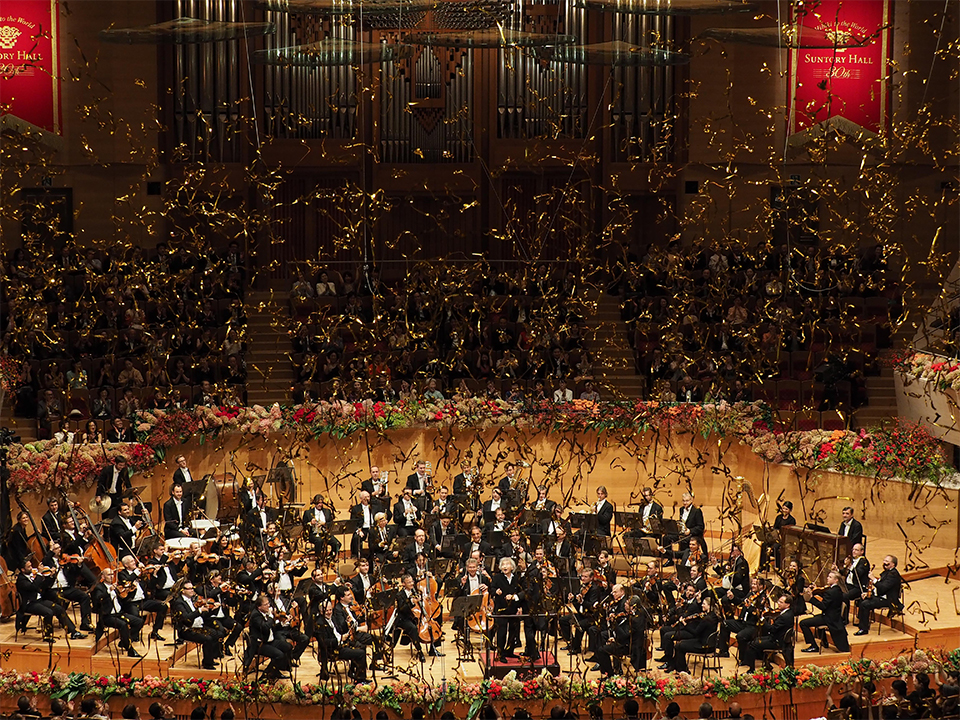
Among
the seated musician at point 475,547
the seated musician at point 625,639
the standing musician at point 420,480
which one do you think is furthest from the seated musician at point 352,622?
the standing musician at point 420,480

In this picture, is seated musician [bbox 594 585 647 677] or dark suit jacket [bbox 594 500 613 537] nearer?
seated musician [bbox 594 585 647 677]

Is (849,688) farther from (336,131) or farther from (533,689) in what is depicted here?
(336,131)

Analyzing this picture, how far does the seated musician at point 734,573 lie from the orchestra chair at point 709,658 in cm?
56

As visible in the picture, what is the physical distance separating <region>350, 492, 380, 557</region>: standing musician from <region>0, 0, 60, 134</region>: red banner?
30.0 ft

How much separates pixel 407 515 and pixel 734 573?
145 inches

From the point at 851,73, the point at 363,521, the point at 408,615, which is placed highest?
the point at 851,73

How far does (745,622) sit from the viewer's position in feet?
36.0

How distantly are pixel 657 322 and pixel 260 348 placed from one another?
18.6ft

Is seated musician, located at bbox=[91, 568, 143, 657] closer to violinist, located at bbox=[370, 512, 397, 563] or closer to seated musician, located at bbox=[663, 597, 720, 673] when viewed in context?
violinist, located at bbox=[370, 512, 397, 563]

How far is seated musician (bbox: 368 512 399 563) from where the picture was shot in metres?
12.5

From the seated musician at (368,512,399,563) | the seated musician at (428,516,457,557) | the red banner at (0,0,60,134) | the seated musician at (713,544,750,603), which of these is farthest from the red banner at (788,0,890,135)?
the red banner at (0,0,60,134)

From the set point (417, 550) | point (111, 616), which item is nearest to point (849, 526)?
point (417, 550)

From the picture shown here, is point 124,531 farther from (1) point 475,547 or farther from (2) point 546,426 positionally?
(2) point 546,426

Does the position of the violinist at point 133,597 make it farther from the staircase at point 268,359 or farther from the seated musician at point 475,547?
the staircase at point 268,359
